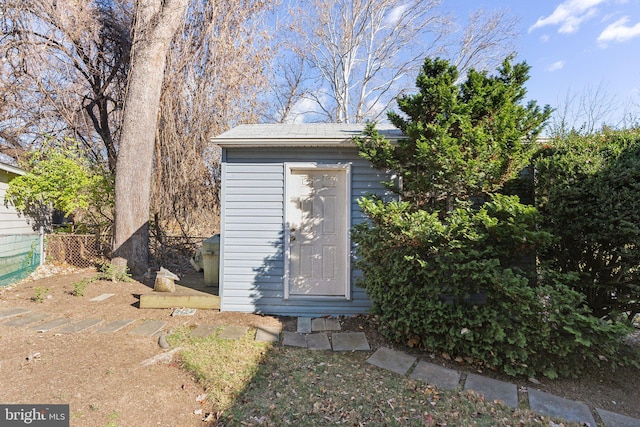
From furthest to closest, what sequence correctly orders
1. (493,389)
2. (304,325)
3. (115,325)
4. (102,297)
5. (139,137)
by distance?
(139,137) < (102,297) < (304,325) < (115,325) < (493,389)

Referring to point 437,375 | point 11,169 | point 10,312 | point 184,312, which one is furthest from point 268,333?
point 11,169

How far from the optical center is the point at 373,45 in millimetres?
13000


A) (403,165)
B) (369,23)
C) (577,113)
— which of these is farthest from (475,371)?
(369,23)

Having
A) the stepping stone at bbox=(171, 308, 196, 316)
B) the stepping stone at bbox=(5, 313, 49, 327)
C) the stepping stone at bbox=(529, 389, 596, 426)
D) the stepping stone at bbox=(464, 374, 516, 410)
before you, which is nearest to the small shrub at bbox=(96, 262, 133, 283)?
the stepping stone at bbox=(5, 313, 49, 327)

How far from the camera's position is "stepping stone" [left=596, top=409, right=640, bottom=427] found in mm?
2104

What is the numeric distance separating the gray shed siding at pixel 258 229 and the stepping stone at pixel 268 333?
0.42 m

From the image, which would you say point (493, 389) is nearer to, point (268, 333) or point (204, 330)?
point (268, 333)

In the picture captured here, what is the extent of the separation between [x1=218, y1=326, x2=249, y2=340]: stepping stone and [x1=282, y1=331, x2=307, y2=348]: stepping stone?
1.63 feet

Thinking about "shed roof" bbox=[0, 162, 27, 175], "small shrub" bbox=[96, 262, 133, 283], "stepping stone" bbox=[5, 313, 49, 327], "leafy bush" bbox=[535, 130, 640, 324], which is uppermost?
"shed roof" bbox=[0, 162, 27, 175]

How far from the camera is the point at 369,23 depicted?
1263 cm

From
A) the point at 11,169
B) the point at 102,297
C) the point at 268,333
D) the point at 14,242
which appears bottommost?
the point at 268,333

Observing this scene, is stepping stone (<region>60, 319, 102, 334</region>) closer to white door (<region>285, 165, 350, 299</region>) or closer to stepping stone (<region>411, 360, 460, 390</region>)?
white door (<region>285, 165, 350, 299</region>)

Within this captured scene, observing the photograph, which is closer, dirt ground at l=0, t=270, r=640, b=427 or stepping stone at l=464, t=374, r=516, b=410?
dirt ground at l=0, t=270, r=640, b=427

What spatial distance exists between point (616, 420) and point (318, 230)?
129 inches
